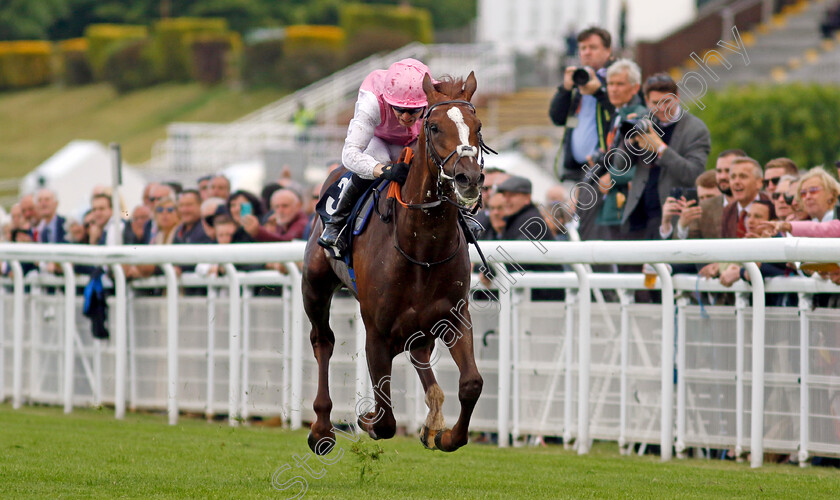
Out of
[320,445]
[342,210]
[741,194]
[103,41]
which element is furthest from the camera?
[103,41]

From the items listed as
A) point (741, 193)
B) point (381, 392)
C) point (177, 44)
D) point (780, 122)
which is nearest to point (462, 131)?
point (381, 392)

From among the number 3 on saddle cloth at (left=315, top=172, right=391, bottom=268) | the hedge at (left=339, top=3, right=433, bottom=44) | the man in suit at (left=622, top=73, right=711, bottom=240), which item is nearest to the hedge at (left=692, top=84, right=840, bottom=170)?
the man in suit at (left=622, top=73, right=711, bottom=240)

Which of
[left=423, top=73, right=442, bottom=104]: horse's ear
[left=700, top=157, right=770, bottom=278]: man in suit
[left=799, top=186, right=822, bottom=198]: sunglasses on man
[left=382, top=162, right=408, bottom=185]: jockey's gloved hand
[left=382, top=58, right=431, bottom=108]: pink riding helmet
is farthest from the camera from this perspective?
[left=700, top=157, right=770, bottom=278]: man in suit

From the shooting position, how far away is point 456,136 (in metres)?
5.92

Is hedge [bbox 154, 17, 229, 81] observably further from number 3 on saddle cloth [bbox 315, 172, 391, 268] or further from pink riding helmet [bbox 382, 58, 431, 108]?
pink riding helmet [bbox 382, 58, 431, 108]

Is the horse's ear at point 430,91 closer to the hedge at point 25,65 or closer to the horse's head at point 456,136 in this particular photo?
the horse's head at point 456,136

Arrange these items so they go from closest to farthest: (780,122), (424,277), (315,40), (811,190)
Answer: (424,277) < (811,190) < (780,122) < (315,40)

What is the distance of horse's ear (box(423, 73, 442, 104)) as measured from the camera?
617cm

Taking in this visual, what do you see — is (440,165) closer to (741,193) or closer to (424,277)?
(424,277)

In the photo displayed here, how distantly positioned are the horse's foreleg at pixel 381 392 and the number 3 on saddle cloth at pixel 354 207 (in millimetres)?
636

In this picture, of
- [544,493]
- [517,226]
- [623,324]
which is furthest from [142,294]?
[544,493]

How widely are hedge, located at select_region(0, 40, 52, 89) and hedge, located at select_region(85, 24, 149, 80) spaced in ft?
9.42

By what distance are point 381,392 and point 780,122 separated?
19219mm

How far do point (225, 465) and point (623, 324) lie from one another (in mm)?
2590
